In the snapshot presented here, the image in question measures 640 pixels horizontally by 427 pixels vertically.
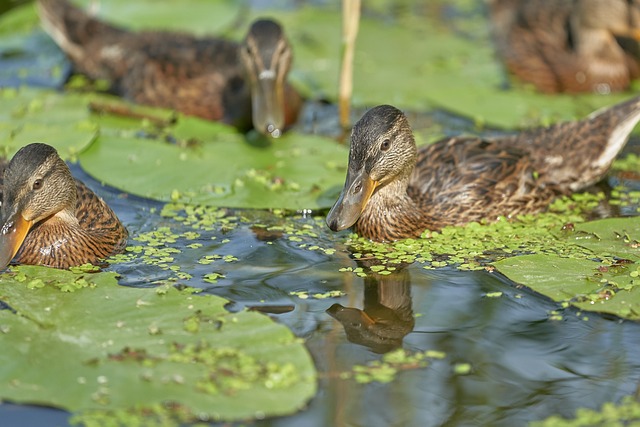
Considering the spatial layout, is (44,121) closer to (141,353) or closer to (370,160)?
(370,160)

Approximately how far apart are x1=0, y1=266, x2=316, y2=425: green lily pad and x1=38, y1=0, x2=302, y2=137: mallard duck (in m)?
3.50

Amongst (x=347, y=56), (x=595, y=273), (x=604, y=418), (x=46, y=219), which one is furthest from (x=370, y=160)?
(x=347, y=56)

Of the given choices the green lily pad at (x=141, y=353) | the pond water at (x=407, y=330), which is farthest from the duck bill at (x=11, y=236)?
the pond water at (x=407, y=330)

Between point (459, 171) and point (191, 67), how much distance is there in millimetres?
3621

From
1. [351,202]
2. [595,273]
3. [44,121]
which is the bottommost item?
[595,273]

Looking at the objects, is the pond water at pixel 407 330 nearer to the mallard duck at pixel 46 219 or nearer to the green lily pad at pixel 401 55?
the mallard duck at pixel 46 219

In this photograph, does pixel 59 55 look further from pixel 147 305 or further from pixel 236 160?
pixel 147 305

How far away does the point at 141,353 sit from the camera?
5.84 m

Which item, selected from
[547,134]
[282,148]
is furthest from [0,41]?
[547,134]

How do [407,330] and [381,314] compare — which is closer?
[407,330]

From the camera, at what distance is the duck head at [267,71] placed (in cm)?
963

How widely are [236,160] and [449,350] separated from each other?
344cm

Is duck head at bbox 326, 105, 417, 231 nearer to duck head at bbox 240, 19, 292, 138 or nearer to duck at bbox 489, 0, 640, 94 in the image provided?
duck head at bbox 240, 19, 292, 138

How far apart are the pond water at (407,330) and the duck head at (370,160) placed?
1.16 feet
